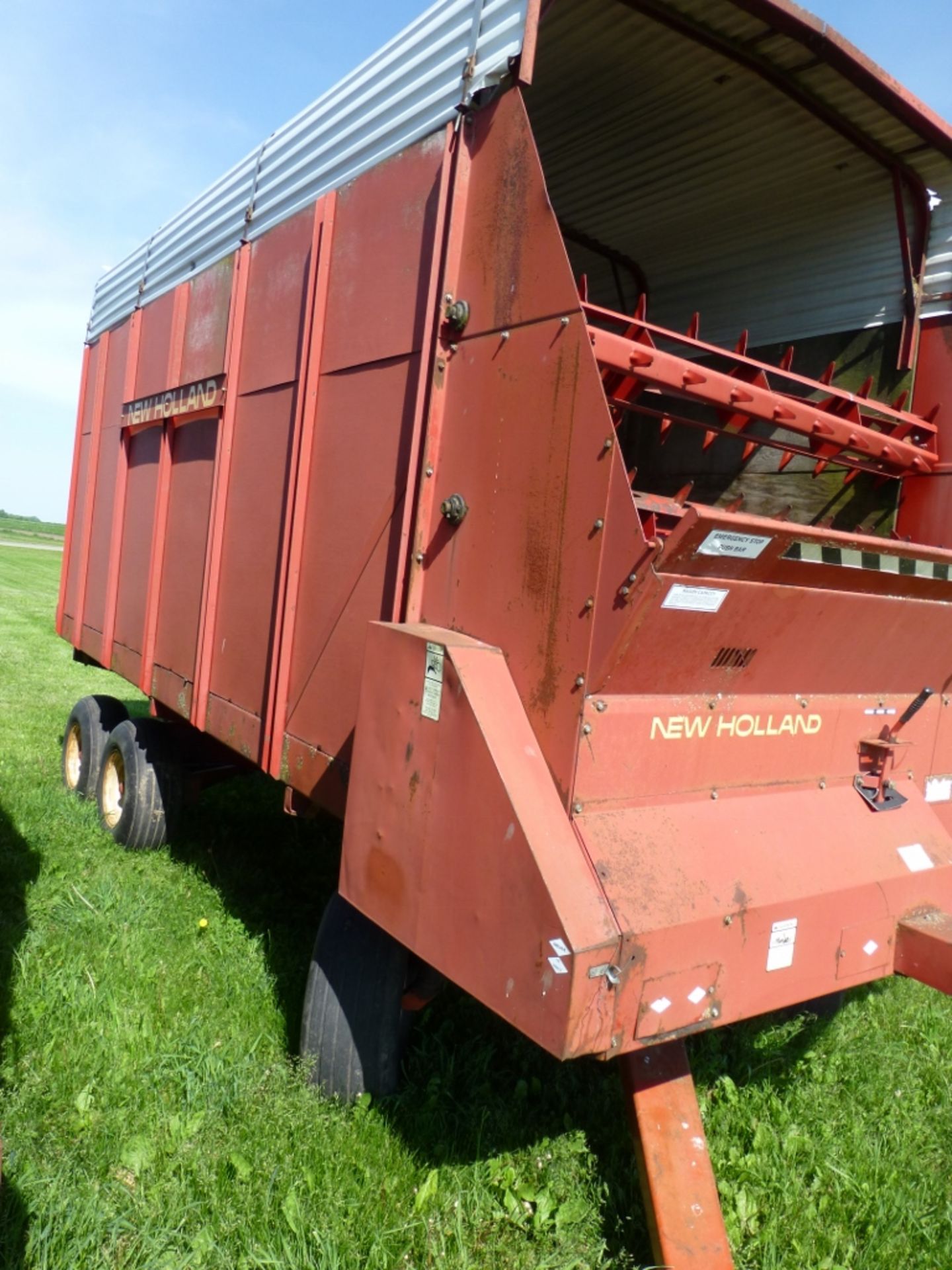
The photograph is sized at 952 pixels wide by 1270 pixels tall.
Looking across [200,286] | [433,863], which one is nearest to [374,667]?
[433,863]

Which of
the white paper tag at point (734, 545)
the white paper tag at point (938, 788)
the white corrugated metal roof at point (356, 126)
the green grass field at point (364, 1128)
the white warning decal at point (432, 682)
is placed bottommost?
the green grass field at point (364, 1128)

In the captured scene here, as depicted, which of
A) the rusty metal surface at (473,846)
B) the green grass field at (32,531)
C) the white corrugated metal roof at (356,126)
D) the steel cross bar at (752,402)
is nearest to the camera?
the rusty metal surface at (473,846)

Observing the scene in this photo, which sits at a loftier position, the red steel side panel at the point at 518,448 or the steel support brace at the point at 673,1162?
the red steel side panel at the point at 518,448

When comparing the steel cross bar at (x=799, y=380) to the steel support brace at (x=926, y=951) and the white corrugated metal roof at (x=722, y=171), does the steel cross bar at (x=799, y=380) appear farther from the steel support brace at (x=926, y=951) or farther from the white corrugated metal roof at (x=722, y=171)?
the steel support brace at (x=926, y=951)

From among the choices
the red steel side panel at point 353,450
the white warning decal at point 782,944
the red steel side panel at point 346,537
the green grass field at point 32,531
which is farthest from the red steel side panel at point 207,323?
the green grass field at point 32,531

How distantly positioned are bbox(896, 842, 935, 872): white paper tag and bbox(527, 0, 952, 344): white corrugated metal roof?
1.90 m

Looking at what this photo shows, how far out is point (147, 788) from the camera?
5.09 meters

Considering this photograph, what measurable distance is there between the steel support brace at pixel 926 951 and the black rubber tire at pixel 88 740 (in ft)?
14.7

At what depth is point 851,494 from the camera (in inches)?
144

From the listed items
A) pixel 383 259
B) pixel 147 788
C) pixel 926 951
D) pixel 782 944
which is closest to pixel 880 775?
pixel 926 951

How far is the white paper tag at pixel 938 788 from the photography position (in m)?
3.22

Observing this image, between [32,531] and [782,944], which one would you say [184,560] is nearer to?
[782,944]

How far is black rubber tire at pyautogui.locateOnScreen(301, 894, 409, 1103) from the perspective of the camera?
300cm

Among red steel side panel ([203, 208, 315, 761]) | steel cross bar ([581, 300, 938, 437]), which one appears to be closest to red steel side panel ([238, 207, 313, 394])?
red steel side panel ([203, 208, 315, 761])
